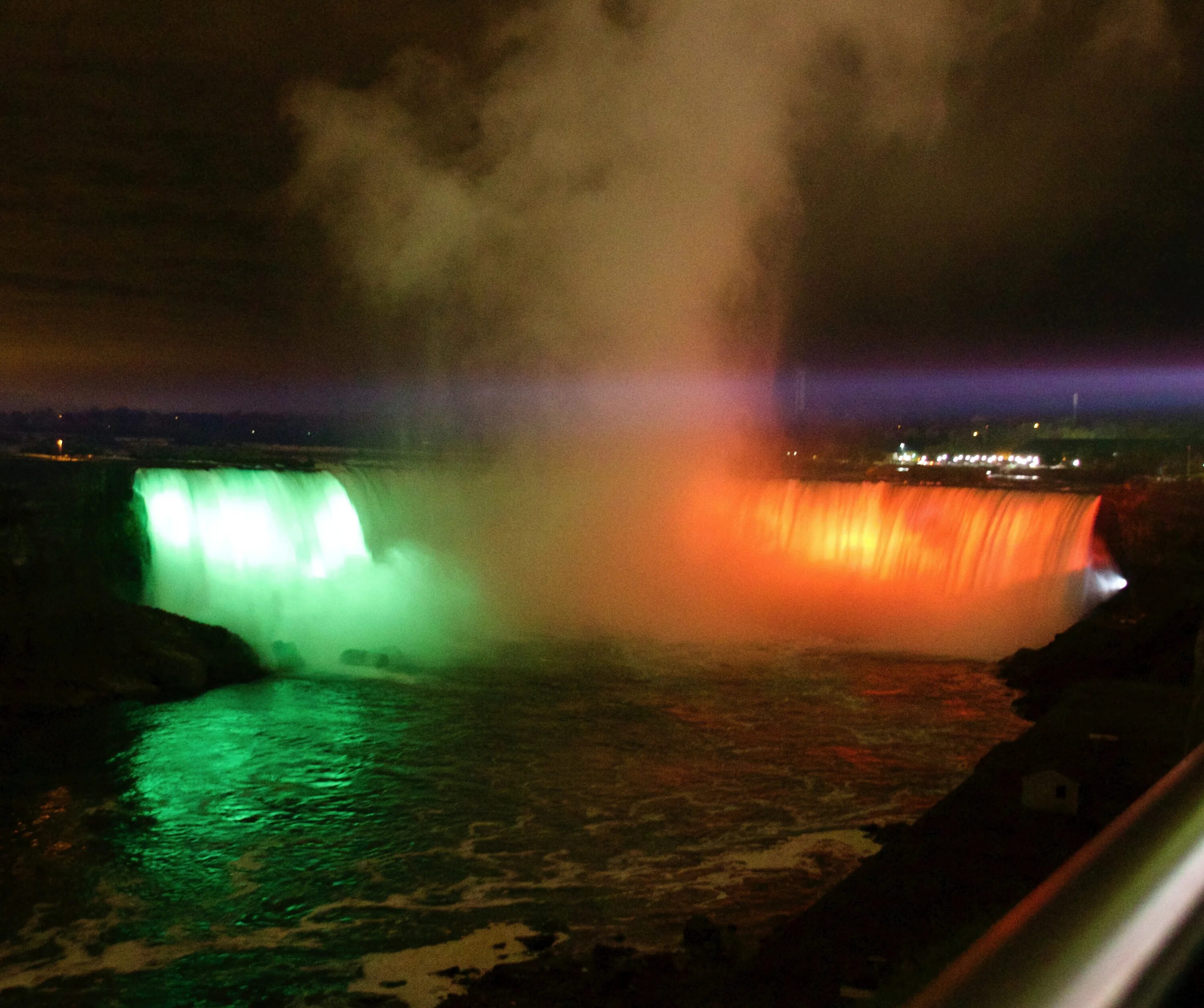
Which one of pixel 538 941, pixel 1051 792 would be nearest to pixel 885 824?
pixel 1051 792

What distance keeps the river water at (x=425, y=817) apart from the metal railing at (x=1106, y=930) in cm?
621

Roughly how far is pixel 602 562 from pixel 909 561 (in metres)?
7.38

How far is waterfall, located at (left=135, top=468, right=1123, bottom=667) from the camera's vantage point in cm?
1856

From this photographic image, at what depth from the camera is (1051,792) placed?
6.84m

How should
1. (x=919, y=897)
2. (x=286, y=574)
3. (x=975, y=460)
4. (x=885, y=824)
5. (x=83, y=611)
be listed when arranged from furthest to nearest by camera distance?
(x=975, y=460)
(x=286, y=574)
(x=83, y=611)
(x=885, y=824)
(x=919, y=897)

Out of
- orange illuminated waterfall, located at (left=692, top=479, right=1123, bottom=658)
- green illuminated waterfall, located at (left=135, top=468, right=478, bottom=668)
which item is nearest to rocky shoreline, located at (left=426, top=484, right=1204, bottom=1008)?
orange illuminated waterfall, located at (left=692, top=479, right=1123, bottom=658)

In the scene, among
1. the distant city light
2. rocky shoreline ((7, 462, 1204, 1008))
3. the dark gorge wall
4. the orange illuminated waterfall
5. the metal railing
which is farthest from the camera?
the distant city light

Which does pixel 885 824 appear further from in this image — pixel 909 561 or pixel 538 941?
pixel 909 561

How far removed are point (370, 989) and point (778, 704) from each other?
8.11 metres

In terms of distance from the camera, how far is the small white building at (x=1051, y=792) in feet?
22.3

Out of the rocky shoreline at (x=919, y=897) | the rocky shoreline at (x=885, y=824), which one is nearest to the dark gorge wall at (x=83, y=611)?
the rocky shoreline at (x=885, y=824)

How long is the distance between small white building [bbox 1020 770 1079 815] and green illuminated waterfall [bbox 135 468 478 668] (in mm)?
11164

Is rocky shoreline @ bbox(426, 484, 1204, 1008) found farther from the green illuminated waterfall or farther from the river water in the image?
the green illuminated waterfall

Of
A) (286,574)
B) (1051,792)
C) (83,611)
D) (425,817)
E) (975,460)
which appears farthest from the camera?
(975,460)
